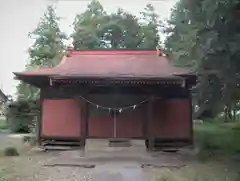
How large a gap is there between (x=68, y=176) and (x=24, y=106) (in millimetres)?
13717

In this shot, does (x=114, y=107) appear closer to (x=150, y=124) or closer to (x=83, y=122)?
(x=83, y=122)

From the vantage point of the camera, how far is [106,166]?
958 centimetres

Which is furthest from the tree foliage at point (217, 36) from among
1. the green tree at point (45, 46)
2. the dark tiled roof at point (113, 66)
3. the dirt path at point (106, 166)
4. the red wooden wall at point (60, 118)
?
the green tree at point (45, 46)

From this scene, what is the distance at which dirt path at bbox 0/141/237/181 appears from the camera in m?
8.21

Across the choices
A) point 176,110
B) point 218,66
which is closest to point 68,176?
point 218,66

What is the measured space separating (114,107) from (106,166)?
334 centimetres

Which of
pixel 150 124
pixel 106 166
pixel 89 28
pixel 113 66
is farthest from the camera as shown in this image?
pixel 89 28

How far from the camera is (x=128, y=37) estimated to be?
3681cm

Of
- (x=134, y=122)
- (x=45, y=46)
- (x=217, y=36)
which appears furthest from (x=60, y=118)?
(x=45, y=46)

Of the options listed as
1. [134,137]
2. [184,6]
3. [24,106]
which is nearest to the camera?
[184,6]

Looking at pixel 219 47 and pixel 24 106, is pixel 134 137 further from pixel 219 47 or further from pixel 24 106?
pixel 24 106

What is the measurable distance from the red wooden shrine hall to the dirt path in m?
→ 0.74

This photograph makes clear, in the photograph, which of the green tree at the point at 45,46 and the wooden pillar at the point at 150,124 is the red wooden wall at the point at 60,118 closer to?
the wooden pillar at the point at 150,124

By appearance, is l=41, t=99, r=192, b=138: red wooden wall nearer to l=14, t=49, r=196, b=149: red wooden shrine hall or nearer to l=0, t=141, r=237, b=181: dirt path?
l=14, t=49, r=196, b=149: red wooden shrine hall
